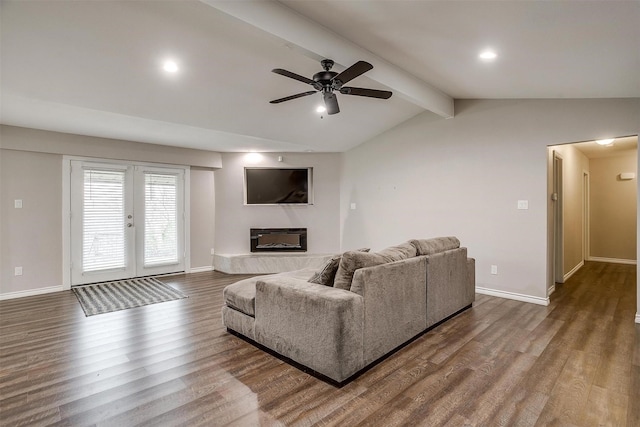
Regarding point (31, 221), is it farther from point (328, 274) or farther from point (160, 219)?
point (328, 274)

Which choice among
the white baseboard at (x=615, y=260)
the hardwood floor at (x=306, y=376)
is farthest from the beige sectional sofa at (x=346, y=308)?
the white baseboard at (x=615, y=260)

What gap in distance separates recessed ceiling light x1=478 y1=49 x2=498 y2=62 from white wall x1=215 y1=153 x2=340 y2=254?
3.86 metres

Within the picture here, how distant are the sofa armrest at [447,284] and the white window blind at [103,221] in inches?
200

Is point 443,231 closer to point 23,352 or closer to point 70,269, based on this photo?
point 23,352

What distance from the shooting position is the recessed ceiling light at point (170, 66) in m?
3.19

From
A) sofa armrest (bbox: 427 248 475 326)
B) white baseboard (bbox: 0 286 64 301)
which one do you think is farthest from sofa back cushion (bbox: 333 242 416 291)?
white baseboard (bbox: 0 286 64 301)

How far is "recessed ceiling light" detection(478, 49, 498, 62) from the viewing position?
2.93 m

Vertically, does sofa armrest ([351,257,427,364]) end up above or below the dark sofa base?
above

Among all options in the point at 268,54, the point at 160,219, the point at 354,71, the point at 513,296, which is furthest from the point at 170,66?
the point at 513,296

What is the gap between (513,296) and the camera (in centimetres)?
444

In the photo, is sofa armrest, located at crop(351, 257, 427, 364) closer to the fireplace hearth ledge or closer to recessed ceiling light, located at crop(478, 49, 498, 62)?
recessed ceiling light, located at crop(478, 49, 498, 62)

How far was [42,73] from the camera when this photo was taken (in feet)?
10.0

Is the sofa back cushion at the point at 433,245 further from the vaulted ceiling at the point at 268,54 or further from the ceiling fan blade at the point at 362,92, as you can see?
the vaulted ceiling at the point at 268,54

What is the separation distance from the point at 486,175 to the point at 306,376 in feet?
12.4
